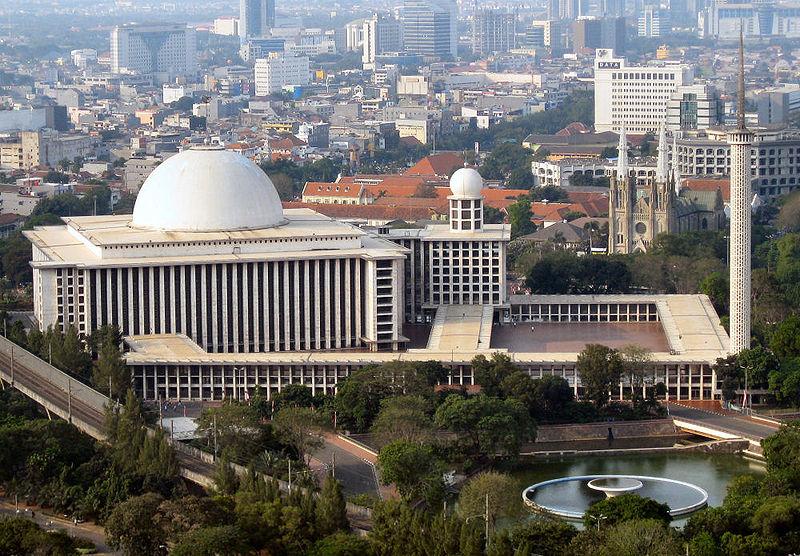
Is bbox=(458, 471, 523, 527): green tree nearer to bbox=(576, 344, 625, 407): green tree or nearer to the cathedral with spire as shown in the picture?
bbox=(576, 344, 625, 407): green tree

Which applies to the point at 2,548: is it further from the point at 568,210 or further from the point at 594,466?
the point at 568,210

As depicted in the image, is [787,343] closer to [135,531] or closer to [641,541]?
[641,541]

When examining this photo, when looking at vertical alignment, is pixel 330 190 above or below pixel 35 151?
below

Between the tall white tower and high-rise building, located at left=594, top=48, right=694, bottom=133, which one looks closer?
the tall white tower

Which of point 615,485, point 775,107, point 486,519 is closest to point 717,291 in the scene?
point 615,485

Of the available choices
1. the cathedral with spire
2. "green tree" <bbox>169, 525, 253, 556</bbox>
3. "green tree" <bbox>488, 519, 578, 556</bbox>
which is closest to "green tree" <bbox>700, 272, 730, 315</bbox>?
the cathedral with spire

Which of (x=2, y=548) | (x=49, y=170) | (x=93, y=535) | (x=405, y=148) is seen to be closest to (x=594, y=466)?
(x=93, y=535)
